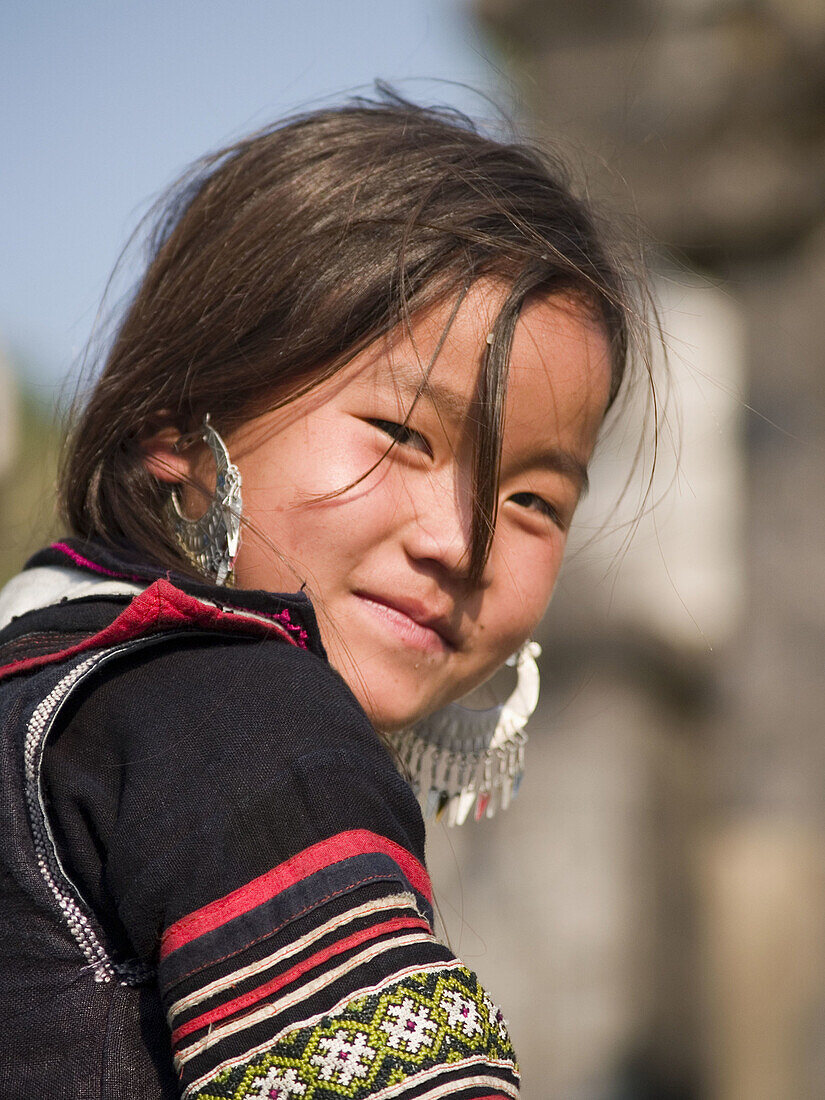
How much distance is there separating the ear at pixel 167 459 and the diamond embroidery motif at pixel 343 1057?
1.98 ft

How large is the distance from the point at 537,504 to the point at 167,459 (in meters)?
0.37

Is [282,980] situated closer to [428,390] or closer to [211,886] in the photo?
[211,886]

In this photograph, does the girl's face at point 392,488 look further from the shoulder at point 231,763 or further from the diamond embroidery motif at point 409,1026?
the diamond embroidery motif at point 409,1026

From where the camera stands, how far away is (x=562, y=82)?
3.42m

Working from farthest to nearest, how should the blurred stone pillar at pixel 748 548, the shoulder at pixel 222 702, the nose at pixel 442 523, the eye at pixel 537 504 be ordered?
1. the blurred stone pillar at pixel 748 548
2. the eye at pixel 537 504
3. the nose at pixel 442 523
4. the shoulder at pixel 222 702

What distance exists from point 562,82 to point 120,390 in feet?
8.71

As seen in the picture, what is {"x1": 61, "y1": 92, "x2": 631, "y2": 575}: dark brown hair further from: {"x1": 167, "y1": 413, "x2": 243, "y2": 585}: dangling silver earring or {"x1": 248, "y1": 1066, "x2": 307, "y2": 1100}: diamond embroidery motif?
{"x1": 248, "y1": 1066, "x2": 307, "y2": 1100}: diamond embroidery motif

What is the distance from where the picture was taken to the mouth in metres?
1.08

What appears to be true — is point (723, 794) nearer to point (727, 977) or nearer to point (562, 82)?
point (727, 977)

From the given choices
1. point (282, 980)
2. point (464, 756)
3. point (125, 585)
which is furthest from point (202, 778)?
→ point (464, 756)

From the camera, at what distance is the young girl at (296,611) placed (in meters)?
0.69

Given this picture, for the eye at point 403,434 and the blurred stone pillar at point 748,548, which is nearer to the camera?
the eye at point 403,434

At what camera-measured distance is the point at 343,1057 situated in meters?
0.66

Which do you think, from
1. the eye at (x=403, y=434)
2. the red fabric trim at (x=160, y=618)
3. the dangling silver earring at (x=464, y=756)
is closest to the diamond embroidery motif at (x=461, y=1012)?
the red fabric trim at (x=160, y=618)
